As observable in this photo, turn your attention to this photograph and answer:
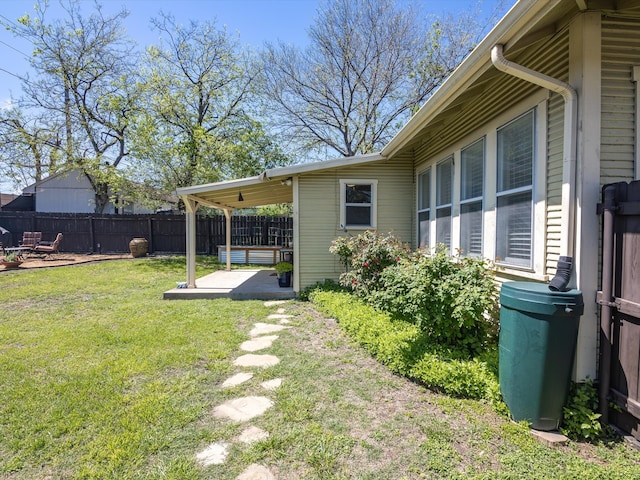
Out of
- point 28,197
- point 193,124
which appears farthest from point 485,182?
point 28,197

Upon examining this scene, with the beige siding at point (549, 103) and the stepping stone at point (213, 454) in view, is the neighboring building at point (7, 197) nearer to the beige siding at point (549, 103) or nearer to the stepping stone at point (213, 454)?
the stepping stone at point (213, 454)

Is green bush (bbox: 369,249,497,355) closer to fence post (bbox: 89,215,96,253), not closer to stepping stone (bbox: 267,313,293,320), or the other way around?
stepping stone (bbox: 267,313,293,320)

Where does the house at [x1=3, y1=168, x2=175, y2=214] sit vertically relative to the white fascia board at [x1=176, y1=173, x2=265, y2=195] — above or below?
above

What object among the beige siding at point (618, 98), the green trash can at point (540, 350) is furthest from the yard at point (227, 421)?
the beige siding at point (618, 98)

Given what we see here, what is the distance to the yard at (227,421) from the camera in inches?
78.2

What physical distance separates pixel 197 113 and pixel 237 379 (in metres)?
13.6

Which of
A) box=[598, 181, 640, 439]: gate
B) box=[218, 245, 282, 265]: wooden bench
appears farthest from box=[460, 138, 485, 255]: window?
box=[218, 245, 282, 265]: wooden bench

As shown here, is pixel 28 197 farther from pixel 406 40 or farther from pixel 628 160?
pixel 628 160

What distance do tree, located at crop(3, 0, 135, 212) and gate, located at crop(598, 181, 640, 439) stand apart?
15933mm

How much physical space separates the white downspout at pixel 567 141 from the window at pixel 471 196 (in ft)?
5.13

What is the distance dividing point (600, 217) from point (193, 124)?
14.0 metres

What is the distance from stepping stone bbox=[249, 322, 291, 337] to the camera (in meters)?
4.63

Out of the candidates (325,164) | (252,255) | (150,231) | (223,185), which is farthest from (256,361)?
(150,231)

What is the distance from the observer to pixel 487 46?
263 centimetres
